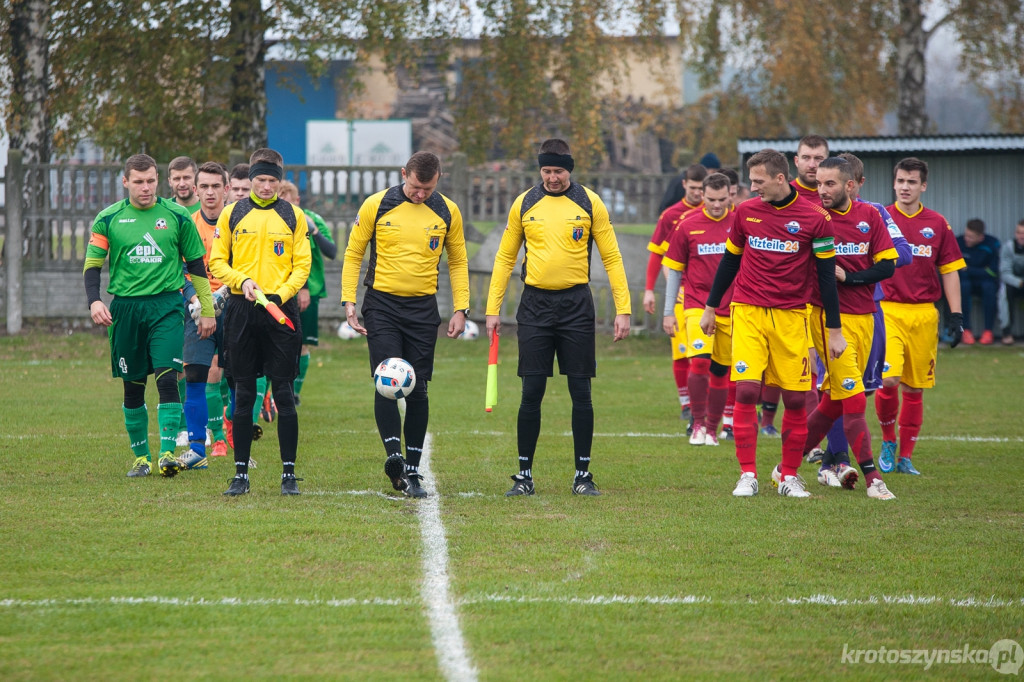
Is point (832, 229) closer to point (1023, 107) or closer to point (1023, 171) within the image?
point (1023, 171)

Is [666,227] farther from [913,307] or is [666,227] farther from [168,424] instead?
[168,424]

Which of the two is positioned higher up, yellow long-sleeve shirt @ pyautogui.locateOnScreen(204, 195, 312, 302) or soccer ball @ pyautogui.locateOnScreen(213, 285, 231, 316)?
yellow long-sleeve shirt @ pyautogui.locateOnScreen(204, 195, 312, 302)

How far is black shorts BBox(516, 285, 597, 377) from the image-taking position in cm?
780

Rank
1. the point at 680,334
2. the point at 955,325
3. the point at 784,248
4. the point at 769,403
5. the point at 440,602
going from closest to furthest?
the point at 440,602 < the point at 784,248 < the point at 955,325 < the point at 769,403 < the point at 680,334

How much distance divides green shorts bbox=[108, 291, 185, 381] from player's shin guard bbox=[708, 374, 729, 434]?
180 inches

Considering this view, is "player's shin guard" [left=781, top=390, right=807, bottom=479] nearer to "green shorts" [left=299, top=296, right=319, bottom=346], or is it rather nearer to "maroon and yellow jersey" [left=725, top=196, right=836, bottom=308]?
"maroon and yellow jersey" [left=725, top=196, right=836, bottom=308]

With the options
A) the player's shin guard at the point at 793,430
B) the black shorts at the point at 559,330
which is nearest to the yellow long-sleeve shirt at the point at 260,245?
the black shorts at the point at 559,330

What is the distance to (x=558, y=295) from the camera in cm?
782

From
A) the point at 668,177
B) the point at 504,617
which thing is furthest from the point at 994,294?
the point at 504,617

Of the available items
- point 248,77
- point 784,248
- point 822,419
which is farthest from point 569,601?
point 248,77

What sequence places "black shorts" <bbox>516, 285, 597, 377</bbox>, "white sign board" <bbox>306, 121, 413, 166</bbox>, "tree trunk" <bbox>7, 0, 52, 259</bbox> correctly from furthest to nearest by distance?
1. "white sign board" <bbox>306, 121, 413, 166</bbox>
2. "tree trunk" <bbox>7, 0, 52, 259</bbox>
3. "black shorts" <bbox>516, 285, 597, 377</bbox>

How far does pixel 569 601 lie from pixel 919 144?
16.0 metres

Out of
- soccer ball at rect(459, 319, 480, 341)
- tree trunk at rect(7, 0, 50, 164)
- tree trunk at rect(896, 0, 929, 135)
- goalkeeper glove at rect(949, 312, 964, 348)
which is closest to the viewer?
goalkeeper glove at rect(949, 312, 964, 348)

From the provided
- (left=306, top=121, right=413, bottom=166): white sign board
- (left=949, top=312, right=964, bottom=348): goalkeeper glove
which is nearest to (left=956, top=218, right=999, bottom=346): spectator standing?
(left=949, top=312, right=964, bottom=348): goalkeeper glove
